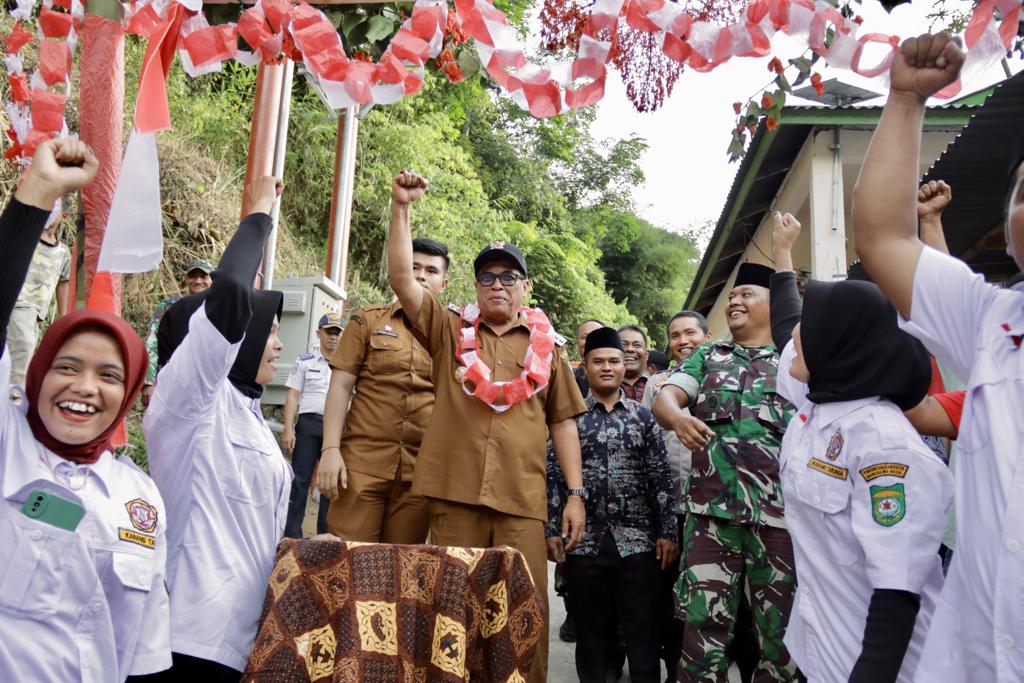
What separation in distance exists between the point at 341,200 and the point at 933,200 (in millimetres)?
9116

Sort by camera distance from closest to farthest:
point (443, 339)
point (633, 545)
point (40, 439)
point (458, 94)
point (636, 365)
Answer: point (40, 439) → point (443, 339) → point (633, 545) → point (636, 365) → point (458, 94)

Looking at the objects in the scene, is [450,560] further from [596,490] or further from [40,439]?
[596,490]

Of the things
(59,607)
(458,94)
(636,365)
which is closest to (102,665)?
(59,607)

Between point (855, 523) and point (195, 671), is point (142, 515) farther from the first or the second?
point (855, 523)

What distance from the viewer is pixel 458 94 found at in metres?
16.7

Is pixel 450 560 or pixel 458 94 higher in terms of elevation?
pixel 458 94

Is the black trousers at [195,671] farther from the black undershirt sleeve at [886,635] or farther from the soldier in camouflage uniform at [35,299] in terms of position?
the soldier in camouflage uniform at [35,299]

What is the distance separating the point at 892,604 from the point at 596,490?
249 cm

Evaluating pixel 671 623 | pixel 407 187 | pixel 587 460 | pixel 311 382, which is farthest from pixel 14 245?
pixel 311 382

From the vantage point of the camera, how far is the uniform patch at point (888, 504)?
7.36 ft

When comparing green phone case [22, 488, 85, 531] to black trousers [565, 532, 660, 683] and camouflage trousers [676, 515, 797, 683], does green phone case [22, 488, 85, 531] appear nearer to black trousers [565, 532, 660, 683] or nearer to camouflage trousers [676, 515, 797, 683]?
camouflage trousers [676, 515, 797, 683]

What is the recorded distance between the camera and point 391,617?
2334 millimetres

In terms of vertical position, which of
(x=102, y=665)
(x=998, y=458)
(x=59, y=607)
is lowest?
(x=102, y=665)

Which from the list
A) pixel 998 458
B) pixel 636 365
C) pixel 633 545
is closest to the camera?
pixel 998 458
